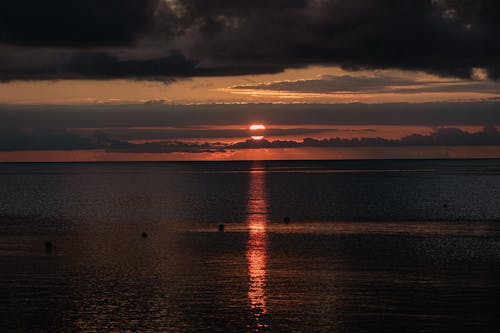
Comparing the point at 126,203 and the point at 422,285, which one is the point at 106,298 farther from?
the point at 126,203

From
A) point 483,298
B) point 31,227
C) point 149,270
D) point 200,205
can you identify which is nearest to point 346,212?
point 200,205

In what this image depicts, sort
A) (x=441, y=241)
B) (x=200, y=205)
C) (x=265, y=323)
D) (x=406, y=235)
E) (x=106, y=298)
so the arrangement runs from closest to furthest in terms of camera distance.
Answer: (x=265, y=323), (x=106, y=298), (x=441, y=241), (x=406, y=235), (x=200, y=205)

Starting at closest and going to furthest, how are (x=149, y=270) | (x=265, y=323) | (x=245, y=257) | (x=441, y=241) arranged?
1. (x=265, y=323)
2. (x=149, y=270)
3. (x=245, y=257)
4. (x=441, y=241)

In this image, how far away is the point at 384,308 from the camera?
41.6 m

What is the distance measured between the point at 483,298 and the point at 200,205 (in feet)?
293

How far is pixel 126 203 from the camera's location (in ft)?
443

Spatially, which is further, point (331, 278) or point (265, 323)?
point (331, 278)

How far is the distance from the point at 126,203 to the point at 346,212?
4392 centimetres

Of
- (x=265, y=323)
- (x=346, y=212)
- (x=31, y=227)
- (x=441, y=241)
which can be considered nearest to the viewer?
(x=265, y=323)

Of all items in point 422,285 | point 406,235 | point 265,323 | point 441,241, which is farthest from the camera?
point 406,235

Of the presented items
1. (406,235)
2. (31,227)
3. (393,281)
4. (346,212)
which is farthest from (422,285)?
(346,212)

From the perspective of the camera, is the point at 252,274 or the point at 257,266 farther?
the point at 257,266

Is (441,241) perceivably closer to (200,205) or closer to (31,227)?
(31,227)

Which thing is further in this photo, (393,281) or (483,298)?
(393,281)
